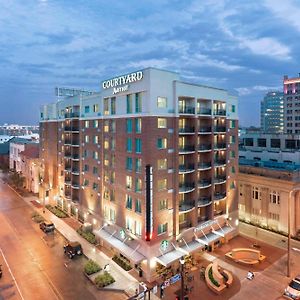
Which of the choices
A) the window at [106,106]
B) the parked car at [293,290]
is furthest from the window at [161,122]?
the parked car at [293,290]

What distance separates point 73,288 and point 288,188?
39689mm

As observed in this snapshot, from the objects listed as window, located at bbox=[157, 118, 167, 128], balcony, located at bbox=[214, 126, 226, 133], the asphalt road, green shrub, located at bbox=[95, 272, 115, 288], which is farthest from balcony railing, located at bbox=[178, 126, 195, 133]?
the asphalt road

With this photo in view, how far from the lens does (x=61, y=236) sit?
5319cm

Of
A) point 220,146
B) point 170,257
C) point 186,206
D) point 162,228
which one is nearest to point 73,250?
point 162,228

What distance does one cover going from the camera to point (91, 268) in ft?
130

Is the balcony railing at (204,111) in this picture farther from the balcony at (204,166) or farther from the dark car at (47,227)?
the dark car at (47,227)

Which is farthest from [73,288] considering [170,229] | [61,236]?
[61,236]

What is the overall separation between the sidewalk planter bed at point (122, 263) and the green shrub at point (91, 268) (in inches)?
128

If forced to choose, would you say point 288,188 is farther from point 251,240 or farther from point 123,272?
point 123,272

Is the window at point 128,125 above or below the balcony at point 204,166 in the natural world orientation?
above

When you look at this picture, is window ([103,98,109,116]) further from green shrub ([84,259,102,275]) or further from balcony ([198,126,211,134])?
green shrub ([84,259,102,275])

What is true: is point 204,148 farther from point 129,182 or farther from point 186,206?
point 129,182

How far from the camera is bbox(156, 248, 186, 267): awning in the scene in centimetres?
3778

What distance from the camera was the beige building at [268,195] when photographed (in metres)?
51.5
